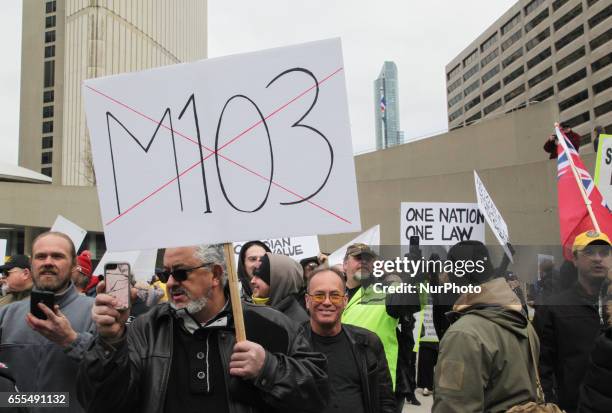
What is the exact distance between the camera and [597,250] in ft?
12.1

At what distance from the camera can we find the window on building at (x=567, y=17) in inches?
2454

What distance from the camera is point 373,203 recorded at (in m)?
30.7

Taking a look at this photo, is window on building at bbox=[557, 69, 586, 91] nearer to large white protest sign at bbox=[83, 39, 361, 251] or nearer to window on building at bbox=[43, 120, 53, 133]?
window on building at bbox=[43, 120, 53, 133]

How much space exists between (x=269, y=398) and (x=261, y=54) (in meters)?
1.36

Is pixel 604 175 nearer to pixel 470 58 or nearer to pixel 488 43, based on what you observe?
pixel 488 43

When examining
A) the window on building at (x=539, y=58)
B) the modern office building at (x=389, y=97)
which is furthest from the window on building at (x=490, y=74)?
the modern office building at (x=389, y=97)

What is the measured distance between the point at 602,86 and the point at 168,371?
212ft

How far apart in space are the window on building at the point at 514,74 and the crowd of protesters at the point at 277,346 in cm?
7914

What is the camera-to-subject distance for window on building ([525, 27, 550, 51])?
6994 centimetres

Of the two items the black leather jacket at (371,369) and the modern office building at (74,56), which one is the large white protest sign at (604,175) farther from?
the modern office building at (74,56)

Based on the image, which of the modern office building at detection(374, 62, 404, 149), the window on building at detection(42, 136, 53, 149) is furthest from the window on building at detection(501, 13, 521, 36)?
the modern office building at detection(374, 62, 404, 149)

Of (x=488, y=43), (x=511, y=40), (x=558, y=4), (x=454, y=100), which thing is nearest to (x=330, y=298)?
(x=558, y=4)

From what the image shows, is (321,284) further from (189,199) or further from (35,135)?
(35,135)

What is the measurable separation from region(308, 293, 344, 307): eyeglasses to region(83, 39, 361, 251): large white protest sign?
3.53 ft
